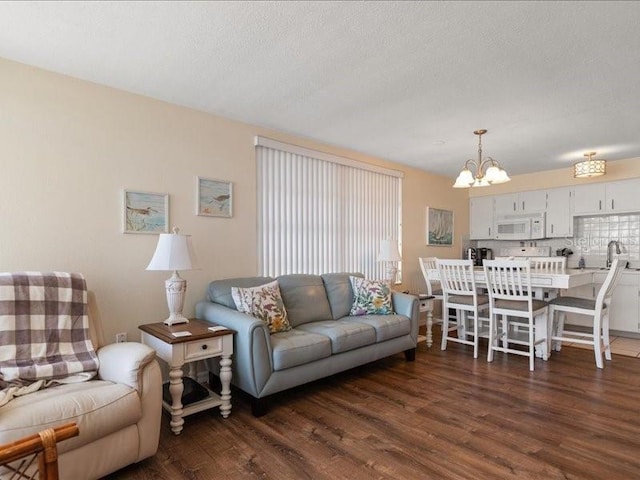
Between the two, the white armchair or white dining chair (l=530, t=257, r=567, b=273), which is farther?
white dining chair (l=530, t=257, r=567, b=273)

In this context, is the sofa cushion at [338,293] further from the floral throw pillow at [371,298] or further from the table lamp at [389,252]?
the table lamp at [389,252]

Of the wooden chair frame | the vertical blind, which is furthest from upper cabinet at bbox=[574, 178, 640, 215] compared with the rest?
the wooden chair frame

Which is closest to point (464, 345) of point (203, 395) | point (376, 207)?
point (376, 207)

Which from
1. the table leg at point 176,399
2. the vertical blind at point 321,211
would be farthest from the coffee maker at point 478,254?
the table leg at point 176,399

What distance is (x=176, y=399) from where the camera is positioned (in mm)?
2332

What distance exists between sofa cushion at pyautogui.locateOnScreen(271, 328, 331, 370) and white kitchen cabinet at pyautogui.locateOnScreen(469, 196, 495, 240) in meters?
4.22

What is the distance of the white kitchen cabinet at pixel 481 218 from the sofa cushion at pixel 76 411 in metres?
5.64

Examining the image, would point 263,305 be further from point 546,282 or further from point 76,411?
point 546,282

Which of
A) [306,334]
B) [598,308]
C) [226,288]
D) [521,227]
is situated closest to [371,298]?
[306,334]

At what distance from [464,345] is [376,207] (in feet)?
6.53

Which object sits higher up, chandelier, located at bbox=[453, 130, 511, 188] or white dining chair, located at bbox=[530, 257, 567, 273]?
chandelier, located at bbox=[453, 130, 511, 188]

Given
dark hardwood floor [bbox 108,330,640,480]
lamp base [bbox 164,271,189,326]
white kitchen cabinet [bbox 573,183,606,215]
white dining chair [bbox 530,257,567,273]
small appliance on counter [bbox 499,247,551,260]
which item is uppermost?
white kitchen cabinet [bbox 573,183,606,215]

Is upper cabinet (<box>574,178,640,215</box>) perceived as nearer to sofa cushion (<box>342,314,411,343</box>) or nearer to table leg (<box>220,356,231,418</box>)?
sofa cushion (<box>342,314,411,343</box>)

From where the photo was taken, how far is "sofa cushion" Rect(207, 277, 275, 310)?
301 centimetres
